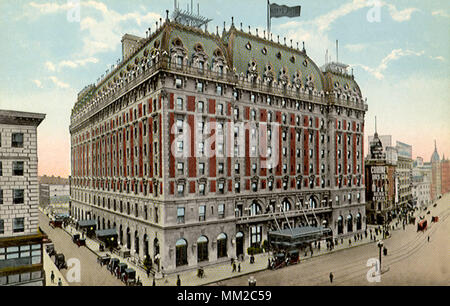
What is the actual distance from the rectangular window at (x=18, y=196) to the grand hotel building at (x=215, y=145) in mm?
15273

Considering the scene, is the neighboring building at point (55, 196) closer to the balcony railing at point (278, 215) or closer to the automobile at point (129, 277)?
the automobile at point (129, 277)

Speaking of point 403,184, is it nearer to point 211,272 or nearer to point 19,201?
point 211,272

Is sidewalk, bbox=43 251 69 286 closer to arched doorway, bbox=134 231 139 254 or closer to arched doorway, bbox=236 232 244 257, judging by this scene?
arched doorway, bbox=134 231 139 254

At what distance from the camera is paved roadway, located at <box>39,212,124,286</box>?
35.5 meters

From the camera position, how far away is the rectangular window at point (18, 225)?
2887cm

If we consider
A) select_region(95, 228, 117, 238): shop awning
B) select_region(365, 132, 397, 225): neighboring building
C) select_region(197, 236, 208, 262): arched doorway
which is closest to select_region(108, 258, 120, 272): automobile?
select_region(197, 236, 208, 262): arched doorway

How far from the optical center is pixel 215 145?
44.2 metres

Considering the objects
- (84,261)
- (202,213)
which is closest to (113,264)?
(84,261)

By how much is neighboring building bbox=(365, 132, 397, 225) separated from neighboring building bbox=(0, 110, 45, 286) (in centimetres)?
6965

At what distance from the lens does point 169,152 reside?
4078 centimetres

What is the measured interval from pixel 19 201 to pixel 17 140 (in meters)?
5.34
